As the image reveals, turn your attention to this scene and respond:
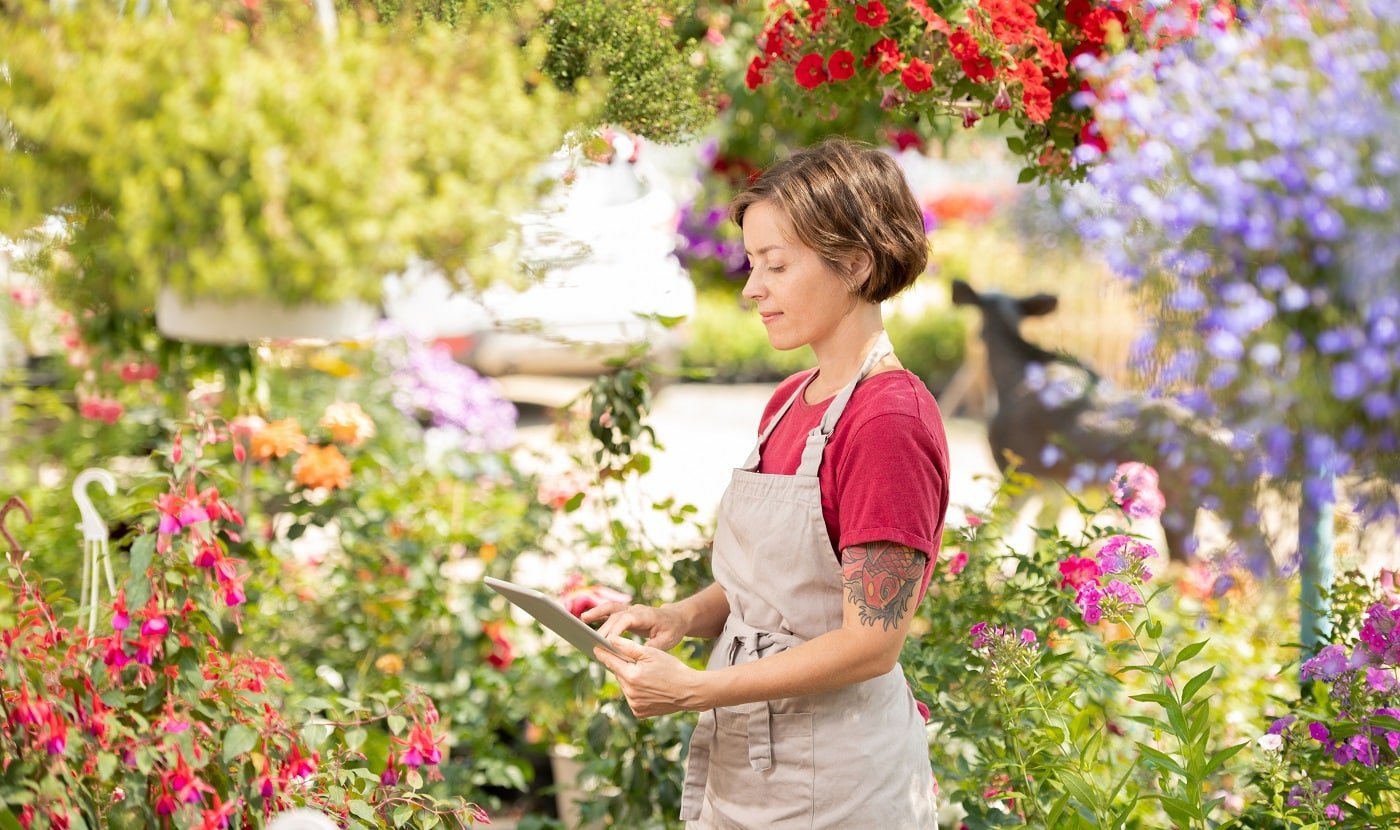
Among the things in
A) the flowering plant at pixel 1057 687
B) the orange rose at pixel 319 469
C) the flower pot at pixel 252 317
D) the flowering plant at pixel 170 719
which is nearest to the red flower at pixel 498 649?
the orange rose at pixel 319 469

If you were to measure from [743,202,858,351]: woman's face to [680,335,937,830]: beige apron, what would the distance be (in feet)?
0.22

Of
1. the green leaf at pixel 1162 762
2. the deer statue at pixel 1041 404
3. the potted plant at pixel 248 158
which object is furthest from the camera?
the deer statue at pixel 1041 404

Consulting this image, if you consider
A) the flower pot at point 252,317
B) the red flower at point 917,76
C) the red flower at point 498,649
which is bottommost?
the red flower at point 498,649

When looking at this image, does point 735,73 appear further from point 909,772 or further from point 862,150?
point 909,772

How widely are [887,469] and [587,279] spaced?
73 centimetres

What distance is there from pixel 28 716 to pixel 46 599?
0.99 feet

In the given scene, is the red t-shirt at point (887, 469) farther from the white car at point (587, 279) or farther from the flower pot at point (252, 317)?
the flower pot at point (252, 317)

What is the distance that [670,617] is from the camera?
4.69 feet

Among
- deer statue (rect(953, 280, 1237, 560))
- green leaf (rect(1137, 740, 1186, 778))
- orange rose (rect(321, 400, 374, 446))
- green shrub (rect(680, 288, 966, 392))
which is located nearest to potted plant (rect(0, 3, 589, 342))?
green leaf (rect(1137, 740, 1186, 778))

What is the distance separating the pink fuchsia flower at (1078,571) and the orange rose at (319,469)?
1.31 m

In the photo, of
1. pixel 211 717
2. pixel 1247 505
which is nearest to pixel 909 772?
pixel 1247 505

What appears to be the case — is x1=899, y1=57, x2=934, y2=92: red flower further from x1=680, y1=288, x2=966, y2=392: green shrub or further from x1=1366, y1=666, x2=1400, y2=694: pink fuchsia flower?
x1=680, y1=288, x2=966, y2=392: green shrub

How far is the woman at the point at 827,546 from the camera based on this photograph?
1.19m

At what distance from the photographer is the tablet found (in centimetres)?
116
